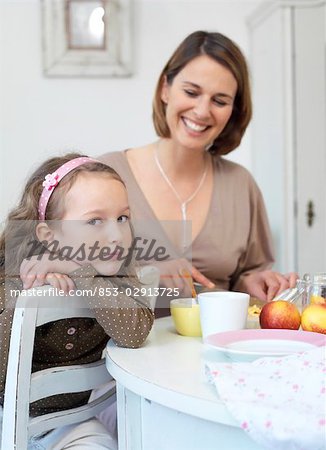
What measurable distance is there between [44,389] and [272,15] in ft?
6.00

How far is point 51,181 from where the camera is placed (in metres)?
1.28

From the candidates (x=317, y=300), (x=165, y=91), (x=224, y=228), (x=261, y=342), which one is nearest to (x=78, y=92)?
(x=165, y=91)

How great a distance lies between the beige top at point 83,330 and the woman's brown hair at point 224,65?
785mm

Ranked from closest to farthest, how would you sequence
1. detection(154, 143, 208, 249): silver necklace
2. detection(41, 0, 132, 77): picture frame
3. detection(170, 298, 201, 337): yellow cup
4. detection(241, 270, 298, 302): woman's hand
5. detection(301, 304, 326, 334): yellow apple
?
1. detection(301, 304, 326, 334): yellow apple
2. detection(170, 298, 201, 337): yellow cup
3. detection(241, 270, 298, 302): woman's hand
4. detection(154, 143, 208, 249): silver necklace
5. detection(41, 0, 132, 77): picture frame

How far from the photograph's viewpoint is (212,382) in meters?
0.89

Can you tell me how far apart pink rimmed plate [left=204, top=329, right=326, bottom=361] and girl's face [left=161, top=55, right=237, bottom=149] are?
852 mm

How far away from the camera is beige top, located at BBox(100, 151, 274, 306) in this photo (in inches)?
71.6

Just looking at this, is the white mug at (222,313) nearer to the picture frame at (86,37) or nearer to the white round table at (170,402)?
the white round table at (170,402)

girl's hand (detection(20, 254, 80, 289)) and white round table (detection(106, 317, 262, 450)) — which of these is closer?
white round table (detection(106, 317, 262, 450))

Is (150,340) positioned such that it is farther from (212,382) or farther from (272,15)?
(272,15)

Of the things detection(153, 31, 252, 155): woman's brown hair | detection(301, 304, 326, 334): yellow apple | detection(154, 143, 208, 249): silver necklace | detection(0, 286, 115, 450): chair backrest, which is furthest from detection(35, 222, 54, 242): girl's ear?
detection(153, 31, 252, 155): woman's brown hair

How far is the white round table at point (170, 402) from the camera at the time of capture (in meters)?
0.85

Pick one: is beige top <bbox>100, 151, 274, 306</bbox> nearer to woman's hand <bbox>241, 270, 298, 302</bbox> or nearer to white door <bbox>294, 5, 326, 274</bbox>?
woman's hand <bbox>241, 270, 298, 302</bbox>

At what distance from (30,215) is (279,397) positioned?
68 cm
